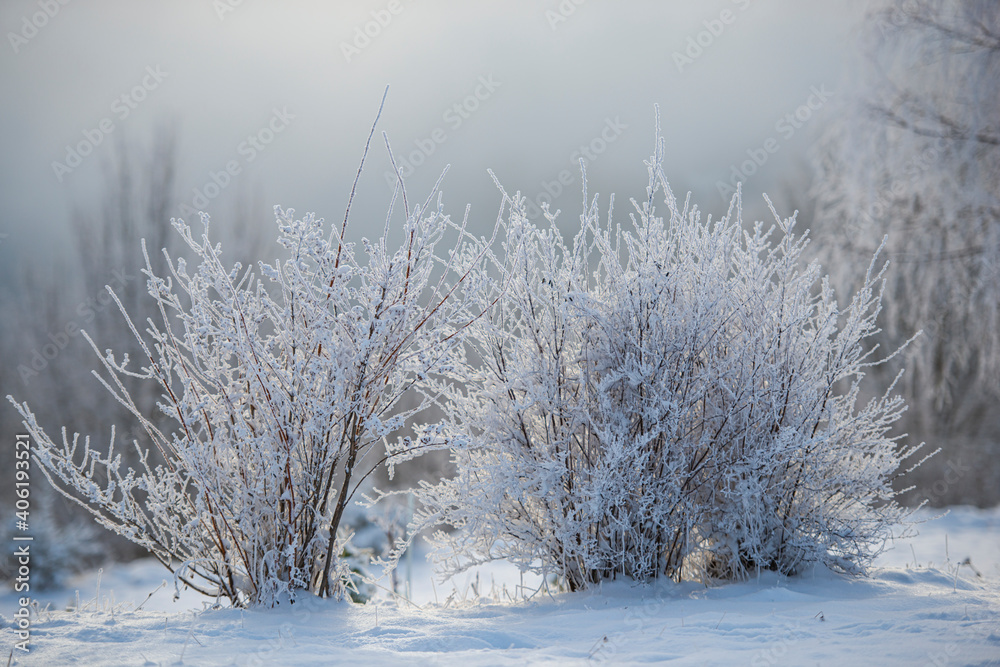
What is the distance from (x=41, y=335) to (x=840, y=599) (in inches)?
461

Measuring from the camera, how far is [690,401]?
2.99 m

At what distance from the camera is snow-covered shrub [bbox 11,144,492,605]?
2758mm

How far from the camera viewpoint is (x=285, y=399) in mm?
2807

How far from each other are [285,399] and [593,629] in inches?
62.1

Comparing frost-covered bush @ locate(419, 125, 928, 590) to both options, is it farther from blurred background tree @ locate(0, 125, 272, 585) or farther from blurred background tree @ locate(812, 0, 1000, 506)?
blurred background tree @ locate(0, 125, 272, 585)

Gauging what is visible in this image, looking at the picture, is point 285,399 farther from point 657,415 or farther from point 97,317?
point 97,317

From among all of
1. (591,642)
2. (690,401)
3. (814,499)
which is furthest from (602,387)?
(814,499)

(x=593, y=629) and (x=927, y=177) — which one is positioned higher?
(x=927, y=177)

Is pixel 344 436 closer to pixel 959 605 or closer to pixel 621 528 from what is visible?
pixel 621 528

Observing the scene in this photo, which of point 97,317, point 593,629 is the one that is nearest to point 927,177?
point 593,629

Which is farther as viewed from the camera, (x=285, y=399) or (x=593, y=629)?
(x=285, y=399)

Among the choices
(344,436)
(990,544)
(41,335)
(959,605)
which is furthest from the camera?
(41,335)

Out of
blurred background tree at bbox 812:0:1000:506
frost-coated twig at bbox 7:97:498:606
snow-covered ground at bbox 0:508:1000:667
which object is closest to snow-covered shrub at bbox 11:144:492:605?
frost-coated twig at bbox 7:97:498:606

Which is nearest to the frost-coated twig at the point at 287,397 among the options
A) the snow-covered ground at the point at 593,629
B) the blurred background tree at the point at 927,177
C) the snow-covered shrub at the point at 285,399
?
the snow-covered shrub at the point at 285,399
